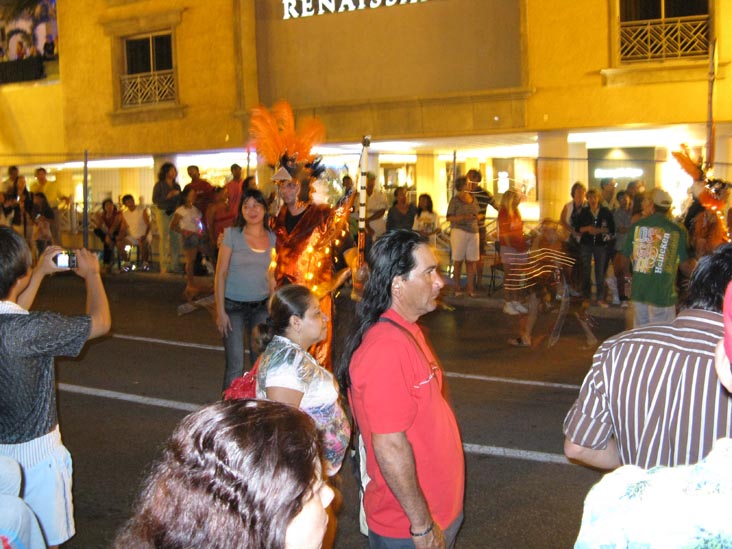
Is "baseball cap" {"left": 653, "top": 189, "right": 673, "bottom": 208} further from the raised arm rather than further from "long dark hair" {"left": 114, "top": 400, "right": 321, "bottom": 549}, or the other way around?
"long dark hair" {"left": 114, "top": 400, "right": 321, "bottom": 549}

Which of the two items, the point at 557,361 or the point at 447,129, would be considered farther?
the point at 447,129

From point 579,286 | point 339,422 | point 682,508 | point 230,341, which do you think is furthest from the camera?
point 579,286

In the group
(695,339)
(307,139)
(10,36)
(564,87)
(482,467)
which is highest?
(10,36)

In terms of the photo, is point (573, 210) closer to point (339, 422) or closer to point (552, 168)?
point (552, 168)

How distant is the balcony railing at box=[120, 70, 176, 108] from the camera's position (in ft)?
79.6

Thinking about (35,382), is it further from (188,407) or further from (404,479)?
(188,407)

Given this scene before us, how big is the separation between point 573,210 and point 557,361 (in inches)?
187

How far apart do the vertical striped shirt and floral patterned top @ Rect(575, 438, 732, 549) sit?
4.09 ft

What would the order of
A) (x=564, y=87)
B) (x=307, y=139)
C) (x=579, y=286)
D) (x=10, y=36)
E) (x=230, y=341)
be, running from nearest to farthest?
(x=230, y=341) → (x=307, y=139) → (x=579, y=286) → (x=564, y=87) → (x=10, y=36)

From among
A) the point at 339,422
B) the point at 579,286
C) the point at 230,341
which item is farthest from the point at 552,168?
the point at 339,422

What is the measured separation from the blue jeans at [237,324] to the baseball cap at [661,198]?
4.33m

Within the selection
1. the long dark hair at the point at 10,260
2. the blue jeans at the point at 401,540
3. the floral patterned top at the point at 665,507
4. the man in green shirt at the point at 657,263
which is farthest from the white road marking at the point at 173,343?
the floral patterned top at the point at 665,507

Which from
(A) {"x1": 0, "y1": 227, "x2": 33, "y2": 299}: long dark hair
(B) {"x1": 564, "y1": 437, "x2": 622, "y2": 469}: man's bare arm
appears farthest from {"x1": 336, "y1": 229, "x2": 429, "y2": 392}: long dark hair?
(A) {"x1": 0, "y1": 227, "x2": 33, "y2": 299}: long dark hair

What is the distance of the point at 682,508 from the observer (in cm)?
138
